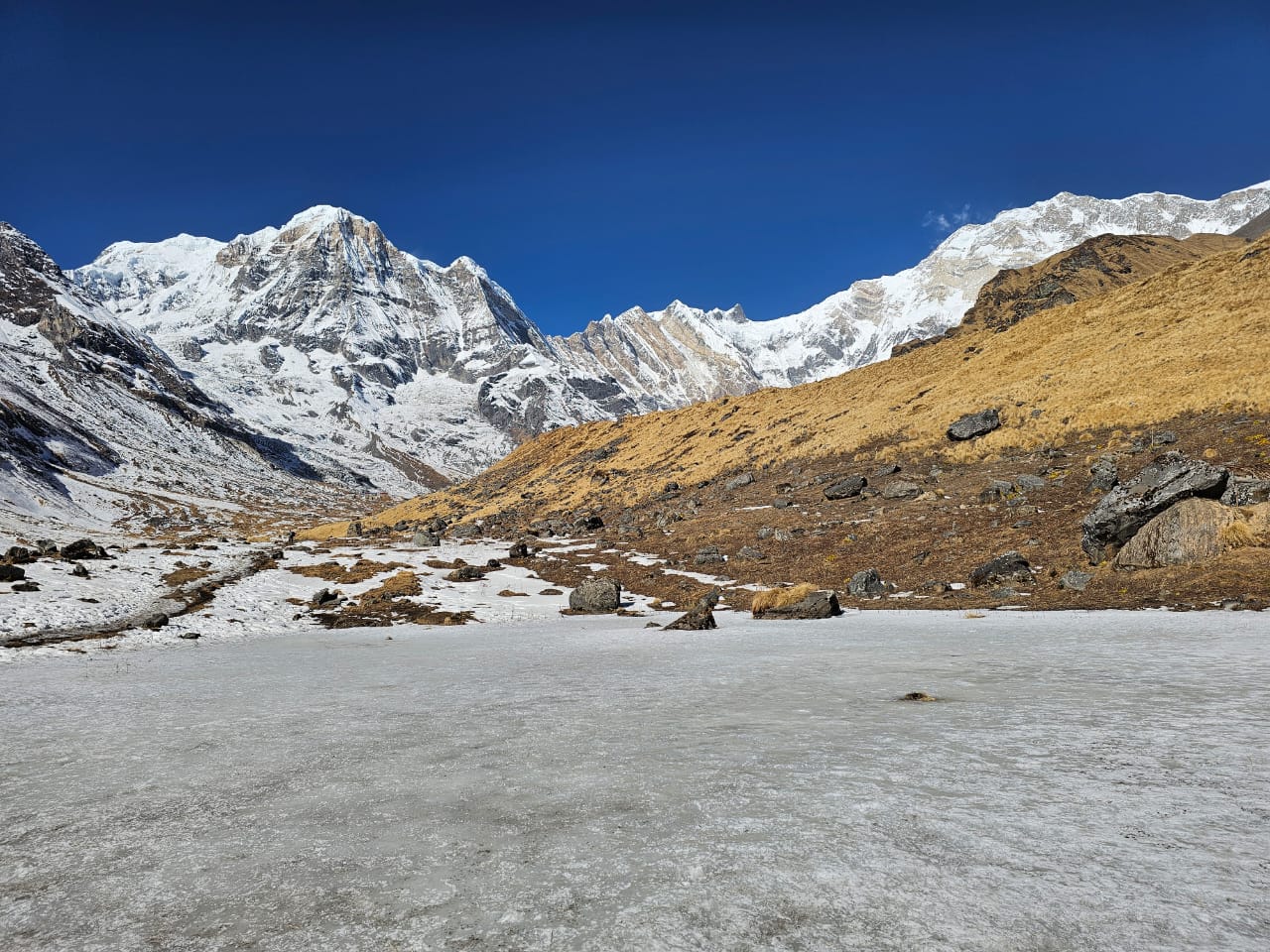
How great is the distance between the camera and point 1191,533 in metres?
17.3

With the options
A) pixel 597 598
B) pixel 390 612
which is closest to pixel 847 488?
pixel 597 598

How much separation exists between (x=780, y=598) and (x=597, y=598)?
A: 7423mm

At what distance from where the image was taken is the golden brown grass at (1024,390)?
34.3 m

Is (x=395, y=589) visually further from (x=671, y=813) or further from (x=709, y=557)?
(x=671, y=813)

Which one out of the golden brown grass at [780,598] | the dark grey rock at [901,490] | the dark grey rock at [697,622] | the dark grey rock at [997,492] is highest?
the dark grey rock at [901,490]

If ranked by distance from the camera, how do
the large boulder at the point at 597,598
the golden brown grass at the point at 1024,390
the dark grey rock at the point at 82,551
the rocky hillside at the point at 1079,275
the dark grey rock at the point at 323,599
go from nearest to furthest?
the large boulder at the point at 597,598 → the dark grey rock at the point at 323,599 → the dark grey rock at the point at 82,551 → the golden brown grass at the point at 1024,390 → the rocky hillside at the point at 1079,275

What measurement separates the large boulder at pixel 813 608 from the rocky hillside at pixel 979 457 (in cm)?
456

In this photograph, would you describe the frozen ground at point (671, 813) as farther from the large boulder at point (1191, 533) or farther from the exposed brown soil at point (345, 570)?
the exposed brown soil at point (345, 570)

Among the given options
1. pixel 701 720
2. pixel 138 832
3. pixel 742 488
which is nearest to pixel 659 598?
pixel 701 720

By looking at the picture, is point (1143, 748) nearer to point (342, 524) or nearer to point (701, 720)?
point (701, 720)

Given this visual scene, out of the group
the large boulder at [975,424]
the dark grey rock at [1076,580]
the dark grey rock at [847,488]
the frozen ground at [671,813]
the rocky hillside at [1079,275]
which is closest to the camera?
the frozen ground at [671,813]

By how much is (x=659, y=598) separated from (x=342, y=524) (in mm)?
64636

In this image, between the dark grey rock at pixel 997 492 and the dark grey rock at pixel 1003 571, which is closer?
the dark grey rock at pixel 1003 571

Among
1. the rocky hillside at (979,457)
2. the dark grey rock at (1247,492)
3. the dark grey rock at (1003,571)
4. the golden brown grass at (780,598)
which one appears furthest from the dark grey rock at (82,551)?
the dark grey rock at (1247,492)
